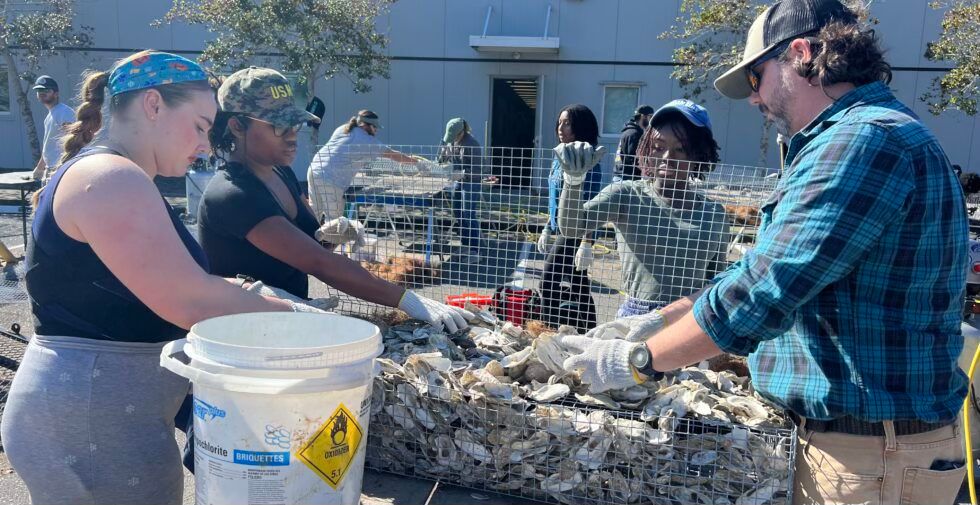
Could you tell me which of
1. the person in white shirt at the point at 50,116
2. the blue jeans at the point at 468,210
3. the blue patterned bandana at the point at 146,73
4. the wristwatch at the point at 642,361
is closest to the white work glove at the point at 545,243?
the blue jeans at the point at 468,210

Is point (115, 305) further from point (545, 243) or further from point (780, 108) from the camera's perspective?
point (545, 243)

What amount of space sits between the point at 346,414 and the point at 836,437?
1044 millimetres

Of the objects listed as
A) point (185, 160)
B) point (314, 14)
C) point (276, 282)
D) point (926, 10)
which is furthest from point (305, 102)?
point (926, 10)

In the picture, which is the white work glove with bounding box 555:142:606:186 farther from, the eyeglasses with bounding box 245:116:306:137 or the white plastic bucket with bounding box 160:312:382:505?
the white plastic bucket with bounding box 160:312:382:505

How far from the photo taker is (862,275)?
1331mm

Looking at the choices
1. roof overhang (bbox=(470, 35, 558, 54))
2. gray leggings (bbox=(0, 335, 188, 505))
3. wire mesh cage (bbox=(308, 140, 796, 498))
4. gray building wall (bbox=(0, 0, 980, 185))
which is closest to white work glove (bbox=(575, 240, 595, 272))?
wire mesh cage (bbox=(308, 140, 796, 498))

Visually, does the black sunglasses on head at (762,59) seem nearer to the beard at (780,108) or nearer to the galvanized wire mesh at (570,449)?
the beard at (780,108)

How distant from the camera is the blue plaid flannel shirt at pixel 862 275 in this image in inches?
49.9

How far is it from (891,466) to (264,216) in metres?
1.89

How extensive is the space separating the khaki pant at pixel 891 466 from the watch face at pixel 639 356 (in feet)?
1.31

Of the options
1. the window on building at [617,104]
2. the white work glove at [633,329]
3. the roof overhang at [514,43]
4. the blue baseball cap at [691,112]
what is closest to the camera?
the white work glove at [633,329]

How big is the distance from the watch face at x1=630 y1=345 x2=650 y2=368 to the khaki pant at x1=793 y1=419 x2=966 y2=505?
0.40m

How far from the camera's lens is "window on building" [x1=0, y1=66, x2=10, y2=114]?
1712 centimetres

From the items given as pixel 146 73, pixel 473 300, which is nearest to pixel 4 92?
pixel 473 300
